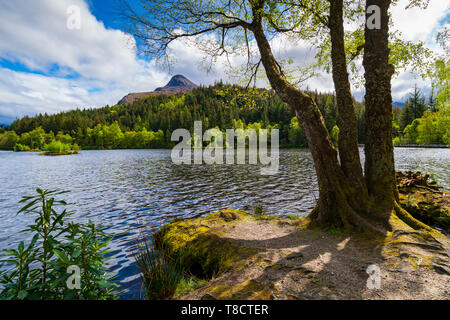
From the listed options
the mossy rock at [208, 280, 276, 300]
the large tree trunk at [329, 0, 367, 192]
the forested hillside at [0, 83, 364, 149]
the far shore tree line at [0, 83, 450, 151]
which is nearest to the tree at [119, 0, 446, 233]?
the large tree trunk at [329, 0, 367, 192]

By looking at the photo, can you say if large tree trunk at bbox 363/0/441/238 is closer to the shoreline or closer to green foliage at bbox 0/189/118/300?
the shoreline

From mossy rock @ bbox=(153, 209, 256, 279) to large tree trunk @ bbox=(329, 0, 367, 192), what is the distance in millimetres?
3779

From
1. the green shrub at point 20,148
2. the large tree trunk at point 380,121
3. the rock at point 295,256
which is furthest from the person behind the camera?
the green shrub at point 20,148

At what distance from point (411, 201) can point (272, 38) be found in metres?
8.31

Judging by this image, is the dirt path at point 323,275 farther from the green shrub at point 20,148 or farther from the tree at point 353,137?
the green shrub at point 20,148

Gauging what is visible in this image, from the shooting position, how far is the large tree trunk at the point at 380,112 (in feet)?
20.1

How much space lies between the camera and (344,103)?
6574 millimetres

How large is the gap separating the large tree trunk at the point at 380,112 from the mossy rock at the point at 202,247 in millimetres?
4164

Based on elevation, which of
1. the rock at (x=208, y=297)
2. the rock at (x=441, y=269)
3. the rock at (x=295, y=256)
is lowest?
the rock at (x=295, y=256)

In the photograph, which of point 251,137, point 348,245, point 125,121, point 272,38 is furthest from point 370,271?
point 125,121

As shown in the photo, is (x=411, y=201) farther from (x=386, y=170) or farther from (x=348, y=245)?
(x=348, y=245)

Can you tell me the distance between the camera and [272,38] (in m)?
8.45

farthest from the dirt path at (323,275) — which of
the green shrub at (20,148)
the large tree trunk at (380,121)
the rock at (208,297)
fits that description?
the green shrub at (20,148)
